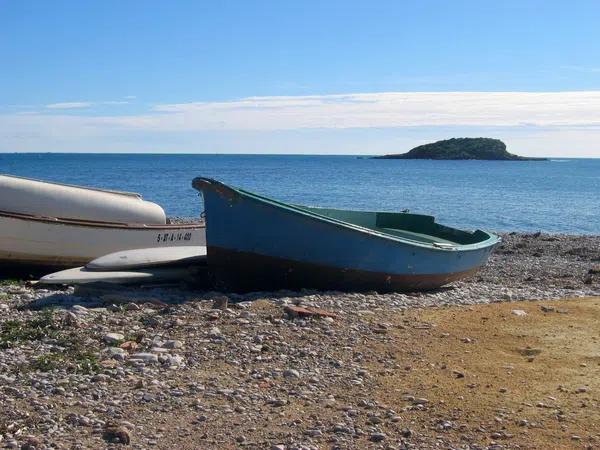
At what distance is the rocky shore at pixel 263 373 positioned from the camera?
6684 mm

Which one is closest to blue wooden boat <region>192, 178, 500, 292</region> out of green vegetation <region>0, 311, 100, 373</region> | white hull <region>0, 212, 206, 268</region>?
green vegetation <region>0, 311, 100, 373</region>

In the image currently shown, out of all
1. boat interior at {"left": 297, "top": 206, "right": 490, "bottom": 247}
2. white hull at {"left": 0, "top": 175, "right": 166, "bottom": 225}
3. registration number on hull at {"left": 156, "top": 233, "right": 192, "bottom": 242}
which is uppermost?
white hull at {"left": 0, "top": 175, "right": 166, "bottom": 225}

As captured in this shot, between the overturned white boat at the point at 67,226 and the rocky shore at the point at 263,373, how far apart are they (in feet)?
8.31

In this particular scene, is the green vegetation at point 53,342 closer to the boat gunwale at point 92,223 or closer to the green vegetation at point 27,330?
the green vegetation at point 27,330

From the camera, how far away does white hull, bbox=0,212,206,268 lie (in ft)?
48.8

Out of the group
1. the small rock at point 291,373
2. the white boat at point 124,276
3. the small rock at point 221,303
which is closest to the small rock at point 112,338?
the small rock at point 221,303

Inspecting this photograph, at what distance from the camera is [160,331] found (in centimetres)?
977

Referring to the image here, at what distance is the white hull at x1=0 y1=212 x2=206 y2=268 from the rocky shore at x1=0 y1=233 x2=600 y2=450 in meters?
2.48

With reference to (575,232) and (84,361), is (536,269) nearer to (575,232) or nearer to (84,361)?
(84,361)

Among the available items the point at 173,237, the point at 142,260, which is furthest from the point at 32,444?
the point at 173,237

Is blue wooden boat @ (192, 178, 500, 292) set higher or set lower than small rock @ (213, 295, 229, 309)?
higher

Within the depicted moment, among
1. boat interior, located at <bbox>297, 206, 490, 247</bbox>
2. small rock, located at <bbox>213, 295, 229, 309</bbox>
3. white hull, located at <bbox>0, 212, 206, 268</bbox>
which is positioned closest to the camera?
small rock, located at <bbox>213, 295, 229, 309</bbox>

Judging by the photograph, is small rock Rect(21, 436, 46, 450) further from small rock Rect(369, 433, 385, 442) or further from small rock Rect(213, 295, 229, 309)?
small rock Rect(213, 295, 229, 309)

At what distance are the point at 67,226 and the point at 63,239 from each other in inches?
10.1
